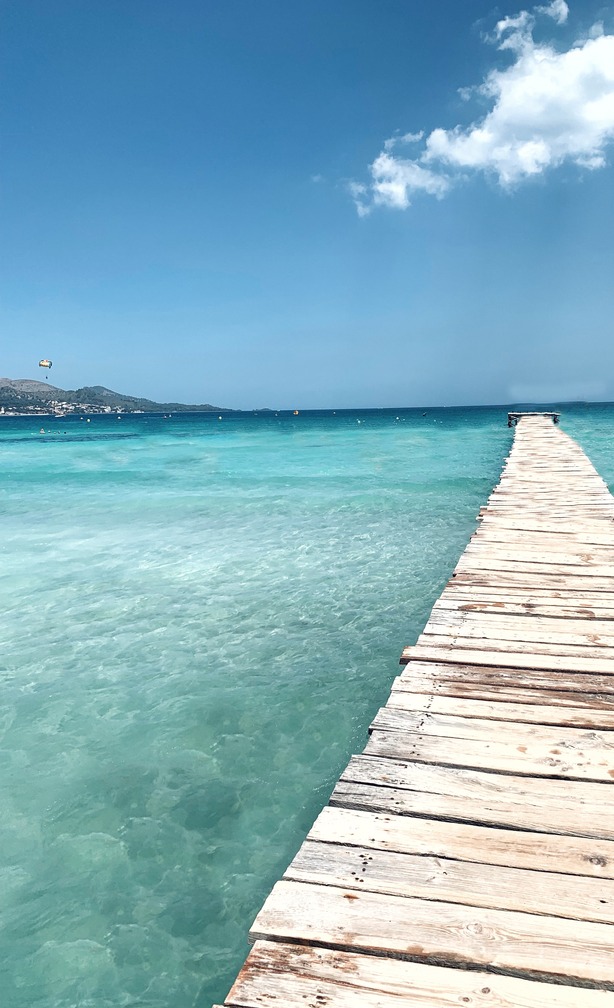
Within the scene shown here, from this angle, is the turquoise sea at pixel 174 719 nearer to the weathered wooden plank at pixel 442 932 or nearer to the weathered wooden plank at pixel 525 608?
the weathered wooden plank at pixel 525 608

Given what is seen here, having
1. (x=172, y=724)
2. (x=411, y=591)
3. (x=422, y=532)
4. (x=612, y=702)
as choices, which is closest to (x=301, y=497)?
(x=422, y=532)

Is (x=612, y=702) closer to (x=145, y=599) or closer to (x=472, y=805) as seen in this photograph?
(x=472, y=805)

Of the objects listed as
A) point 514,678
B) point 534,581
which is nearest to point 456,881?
point 514,678

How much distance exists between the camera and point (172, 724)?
516cm

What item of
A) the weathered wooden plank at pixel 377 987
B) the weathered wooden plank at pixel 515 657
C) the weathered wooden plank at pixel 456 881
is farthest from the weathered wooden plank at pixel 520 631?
the weathered wooden plank at pixel 377 987

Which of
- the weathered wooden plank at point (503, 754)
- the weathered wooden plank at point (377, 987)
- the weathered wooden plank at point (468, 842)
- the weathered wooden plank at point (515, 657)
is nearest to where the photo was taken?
the weathered wooden plank at point (377, 987)

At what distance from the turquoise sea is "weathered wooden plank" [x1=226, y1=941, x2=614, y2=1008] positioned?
1.21 meters

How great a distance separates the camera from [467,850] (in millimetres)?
2582

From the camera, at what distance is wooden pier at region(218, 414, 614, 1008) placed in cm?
201

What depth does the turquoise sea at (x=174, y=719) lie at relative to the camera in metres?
3.23

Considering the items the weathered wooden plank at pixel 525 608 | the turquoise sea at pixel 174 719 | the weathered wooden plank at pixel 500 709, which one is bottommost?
the turquoise sea at pixel 174 719

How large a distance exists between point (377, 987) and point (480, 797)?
116 cm

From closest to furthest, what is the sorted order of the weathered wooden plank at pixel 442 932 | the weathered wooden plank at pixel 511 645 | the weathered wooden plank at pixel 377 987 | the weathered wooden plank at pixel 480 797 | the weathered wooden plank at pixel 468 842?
the weathered wooden plank at pixel 377 987 < the weathered wooden plank at pixel 442 932 < the weathered wooden plank at pixel 468 842 < the weathered wooden plank at pixel 480 797 < the weathered wooden plank at pixel 511 645

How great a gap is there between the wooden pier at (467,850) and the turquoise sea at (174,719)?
42.3 inches
